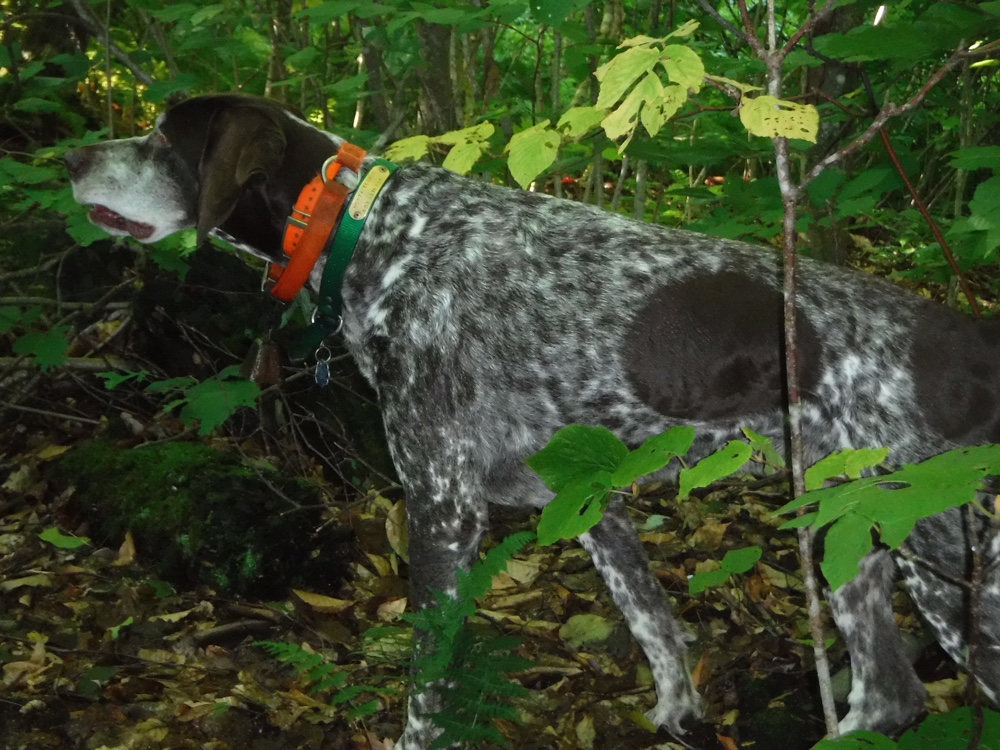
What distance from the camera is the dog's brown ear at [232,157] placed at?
11.7 ft

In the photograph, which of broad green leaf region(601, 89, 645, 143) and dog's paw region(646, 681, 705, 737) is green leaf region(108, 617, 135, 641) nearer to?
dog's paw region(646, 681, 705, 737)

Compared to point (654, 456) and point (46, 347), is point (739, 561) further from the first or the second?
point (46, 347)

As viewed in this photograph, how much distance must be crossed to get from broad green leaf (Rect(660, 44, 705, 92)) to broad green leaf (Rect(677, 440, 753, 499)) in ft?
2.80

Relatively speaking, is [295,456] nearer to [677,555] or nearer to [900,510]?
[677,555]

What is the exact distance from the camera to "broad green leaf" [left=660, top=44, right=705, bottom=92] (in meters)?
2.19

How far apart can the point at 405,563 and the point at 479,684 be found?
7.67 ft

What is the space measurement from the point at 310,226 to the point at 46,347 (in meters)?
2.13

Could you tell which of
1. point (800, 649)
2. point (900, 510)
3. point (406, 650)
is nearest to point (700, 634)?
point (800, 649)

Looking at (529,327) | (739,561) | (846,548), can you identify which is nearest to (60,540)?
(529,327)

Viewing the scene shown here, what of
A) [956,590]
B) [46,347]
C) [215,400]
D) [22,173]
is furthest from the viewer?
[46,347]

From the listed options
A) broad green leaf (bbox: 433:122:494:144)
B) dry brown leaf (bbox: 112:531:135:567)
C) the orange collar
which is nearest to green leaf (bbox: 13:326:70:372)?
dry brown leaf (bbox: 112:531:135:567)

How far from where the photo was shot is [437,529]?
3.60m

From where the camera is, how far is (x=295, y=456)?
5.87 meters

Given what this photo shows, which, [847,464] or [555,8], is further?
[555,8]
